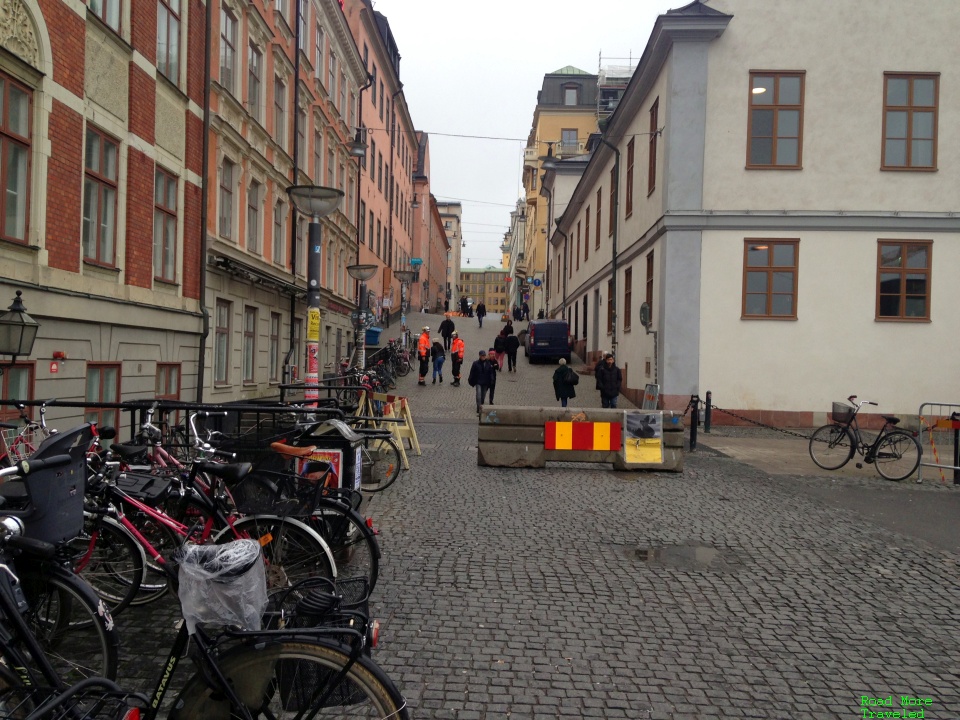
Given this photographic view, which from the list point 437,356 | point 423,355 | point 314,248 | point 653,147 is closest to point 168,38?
point 314,248

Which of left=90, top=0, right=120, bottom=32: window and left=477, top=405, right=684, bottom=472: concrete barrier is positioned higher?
left=90, top=0, right=120, bottom=32: window

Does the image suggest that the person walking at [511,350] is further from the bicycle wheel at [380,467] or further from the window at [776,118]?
the bicycle wheel at [380,467]

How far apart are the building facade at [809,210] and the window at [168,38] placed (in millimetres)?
10935

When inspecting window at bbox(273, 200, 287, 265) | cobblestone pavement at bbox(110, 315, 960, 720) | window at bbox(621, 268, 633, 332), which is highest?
window at bbox(273, 200, 287, 265)

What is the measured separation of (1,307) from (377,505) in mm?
4872

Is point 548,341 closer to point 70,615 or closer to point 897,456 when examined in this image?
point 897,456

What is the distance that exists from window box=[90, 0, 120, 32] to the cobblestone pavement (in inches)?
323

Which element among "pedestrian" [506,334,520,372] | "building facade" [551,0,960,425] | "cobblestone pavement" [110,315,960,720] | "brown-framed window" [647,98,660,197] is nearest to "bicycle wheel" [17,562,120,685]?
"cobblestone pavement" [110,315,960,720]

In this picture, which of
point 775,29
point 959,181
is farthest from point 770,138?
point 959,181

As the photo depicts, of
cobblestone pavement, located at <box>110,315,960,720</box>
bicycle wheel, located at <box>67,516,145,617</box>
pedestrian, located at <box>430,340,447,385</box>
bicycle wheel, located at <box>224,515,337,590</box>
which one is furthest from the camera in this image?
pedestrian, located at <box>430,340,447,385</box>

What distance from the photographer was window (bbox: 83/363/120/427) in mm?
11695

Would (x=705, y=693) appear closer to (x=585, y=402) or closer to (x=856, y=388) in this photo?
(x=856, y=388)

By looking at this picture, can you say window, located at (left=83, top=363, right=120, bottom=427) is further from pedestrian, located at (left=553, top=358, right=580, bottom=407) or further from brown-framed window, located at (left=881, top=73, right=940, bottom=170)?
brown-framed window, located at (left=881, top=73, right=940, bottom=170)

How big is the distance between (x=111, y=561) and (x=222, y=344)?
13966 mm
